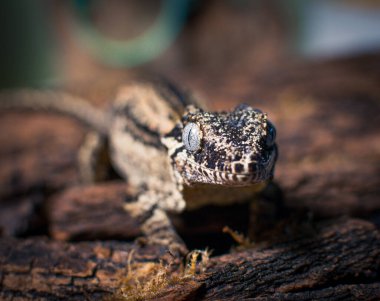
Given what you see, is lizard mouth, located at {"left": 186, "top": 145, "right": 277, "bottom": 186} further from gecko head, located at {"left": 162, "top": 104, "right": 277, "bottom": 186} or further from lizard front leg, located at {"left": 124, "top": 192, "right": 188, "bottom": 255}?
lizard front leg, located at {"left": 124, "top": 192, "right": 188, "bottom": 255}

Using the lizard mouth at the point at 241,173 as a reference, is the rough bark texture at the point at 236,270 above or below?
below

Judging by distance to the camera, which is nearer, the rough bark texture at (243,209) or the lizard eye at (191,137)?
the rough bark texture at (243,209)

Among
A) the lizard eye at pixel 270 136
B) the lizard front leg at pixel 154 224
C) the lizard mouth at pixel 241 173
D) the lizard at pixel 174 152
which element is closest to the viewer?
the lizard mouth at pixel 241 173

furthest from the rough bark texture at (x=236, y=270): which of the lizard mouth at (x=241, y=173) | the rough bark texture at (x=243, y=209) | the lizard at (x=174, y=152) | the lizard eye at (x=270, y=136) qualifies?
the lizard eye at (x=270, y=136)

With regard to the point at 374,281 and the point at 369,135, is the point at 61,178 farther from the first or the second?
the point at 369,135

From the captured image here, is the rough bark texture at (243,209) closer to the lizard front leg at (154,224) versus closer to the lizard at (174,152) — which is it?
the lizard front leg at (154,224)

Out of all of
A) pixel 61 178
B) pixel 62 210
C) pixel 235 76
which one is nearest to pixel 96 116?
pixel 61 178

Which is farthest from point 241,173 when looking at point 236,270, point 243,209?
point 243,209
